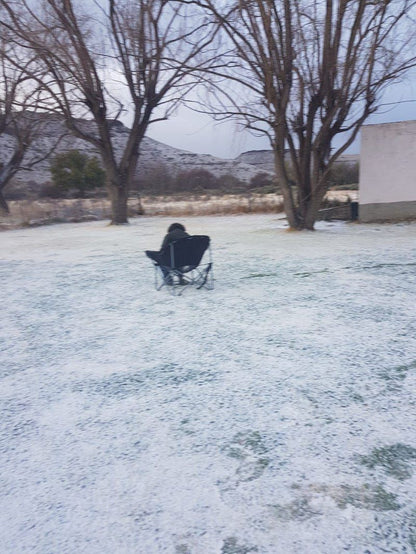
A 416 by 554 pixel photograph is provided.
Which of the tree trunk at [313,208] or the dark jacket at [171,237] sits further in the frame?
the tree trunk at [313,208]

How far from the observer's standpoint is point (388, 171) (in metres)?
12.4

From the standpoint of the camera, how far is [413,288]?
518 centimetres

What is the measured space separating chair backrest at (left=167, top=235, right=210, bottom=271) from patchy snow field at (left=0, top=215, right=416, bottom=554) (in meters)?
0.42

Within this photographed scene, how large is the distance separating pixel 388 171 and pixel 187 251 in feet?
30.7

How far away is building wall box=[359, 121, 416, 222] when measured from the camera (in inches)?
479

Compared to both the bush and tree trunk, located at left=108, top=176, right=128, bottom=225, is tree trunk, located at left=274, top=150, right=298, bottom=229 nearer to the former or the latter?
tree trunk, located at left=108, top=176, right=128, bottom=225

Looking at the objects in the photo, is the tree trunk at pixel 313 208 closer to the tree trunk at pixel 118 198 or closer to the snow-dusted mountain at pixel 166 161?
the tree trunk at pixel 118 198

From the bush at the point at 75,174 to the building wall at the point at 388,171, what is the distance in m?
32.0

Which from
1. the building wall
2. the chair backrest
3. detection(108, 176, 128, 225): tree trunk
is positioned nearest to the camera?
the chair backrest

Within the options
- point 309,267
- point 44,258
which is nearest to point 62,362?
point 309,267

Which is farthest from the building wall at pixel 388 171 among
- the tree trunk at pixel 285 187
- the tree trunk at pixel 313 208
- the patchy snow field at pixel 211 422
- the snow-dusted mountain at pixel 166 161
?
the snow-dusted mountain at pixel 166 161

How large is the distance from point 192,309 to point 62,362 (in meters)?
1.65

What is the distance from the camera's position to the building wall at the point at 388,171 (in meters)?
12.2

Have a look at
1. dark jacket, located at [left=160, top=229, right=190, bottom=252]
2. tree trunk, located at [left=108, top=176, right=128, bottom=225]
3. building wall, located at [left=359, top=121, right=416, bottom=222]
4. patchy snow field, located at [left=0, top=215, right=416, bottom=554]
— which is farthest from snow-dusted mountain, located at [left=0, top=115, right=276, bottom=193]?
patchy snow field, located at [left=0, top=215, right=416, bottom=554]
